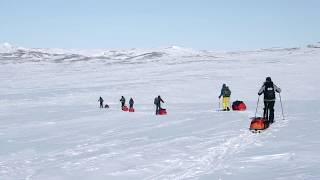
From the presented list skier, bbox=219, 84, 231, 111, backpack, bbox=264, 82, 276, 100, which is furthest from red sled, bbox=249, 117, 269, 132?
skier, bbox=219, 84, 231, 111

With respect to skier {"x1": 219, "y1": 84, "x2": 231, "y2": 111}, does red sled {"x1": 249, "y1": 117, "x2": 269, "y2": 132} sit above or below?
below

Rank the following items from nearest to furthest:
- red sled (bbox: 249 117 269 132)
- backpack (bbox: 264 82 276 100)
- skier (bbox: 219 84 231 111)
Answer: red sled (bbox: 249 117 269 132) → backpack (bbox: 264 82 276 100) → skier (bbox: 219 84 231 111)

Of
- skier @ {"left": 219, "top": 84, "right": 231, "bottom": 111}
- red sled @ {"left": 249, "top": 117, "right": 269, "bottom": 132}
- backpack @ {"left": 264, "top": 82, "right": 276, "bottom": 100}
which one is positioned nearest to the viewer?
red sled @ {"left": 249, "top": 117, "right": 269, "bottom": 132}

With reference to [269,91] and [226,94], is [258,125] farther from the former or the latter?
[226,94]

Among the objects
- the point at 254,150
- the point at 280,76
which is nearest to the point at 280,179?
the point at 254,150

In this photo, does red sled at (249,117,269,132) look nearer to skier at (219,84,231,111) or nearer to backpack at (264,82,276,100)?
backpack at (264,82,276,100)

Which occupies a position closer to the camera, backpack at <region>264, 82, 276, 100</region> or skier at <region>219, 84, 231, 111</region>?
backpack at <region>264, 82, 276, 100</region>

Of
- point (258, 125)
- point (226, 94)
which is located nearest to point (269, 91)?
point (258, 125)

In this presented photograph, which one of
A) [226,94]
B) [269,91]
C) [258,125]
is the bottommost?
[258,125]

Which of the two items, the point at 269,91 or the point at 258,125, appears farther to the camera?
the point at 269,91

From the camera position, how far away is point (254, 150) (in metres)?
9.63

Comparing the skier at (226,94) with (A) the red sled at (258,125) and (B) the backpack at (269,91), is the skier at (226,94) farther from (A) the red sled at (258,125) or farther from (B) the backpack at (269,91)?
(A) the red sled at (258,125)

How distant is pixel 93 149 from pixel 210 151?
3.33 meters

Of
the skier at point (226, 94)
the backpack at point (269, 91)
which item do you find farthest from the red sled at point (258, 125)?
the skier at point (226, 94)
